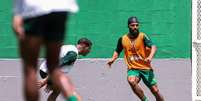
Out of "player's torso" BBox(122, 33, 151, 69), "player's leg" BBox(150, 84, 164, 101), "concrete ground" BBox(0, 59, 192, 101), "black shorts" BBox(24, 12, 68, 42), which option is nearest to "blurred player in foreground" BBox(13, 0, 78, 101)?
"black shorts" BBox(24, 12, 68, 42)

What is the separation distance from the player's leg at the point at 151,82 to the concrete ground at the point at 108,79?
26.0 inches

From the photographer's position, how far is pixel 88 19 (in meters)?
11.0

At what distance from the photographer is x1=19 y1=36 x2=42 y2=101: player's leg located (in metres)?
4.55

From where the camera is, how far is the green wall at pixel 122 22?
10945mm

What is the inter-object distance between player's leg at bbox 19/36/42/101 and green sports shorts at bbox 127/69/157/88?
230 inches

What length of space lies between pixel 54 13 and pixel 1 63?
264 inches

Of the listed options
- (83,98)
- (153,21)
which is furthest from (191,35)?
(83,98)

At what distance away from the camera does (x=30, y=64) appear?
15.2ft

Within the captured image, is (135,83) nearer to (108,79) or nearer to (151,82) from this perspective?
(151,82)

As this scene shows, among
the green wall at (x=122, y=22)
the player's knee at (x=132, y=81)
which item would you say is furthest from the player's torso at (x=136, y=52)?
the green wall at (x=122, y=22)

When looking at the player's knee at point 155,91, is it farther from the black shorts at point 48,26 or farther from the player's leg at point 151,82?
the black shorts at point 48,26

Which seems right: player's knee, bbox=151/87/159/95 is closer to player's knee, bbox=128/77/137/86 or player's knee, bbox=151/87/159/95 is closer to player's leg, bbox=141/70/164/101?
player's leg, bbox=141/70/164/101

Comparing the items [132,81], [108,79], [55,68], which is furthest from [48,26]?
[108,79]

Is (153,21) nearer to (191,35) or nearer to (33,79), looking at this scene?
(191,35)
